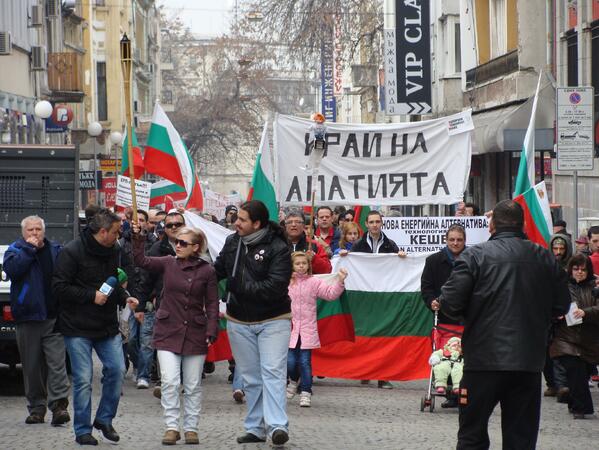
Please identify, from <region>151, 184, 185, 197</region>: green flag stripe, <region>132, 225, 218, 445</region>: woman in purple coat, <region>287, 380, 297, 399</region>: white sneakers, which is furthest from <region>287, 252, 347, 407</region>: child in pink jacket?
<region>151, 184, 185, 197</region>: green flag stripe

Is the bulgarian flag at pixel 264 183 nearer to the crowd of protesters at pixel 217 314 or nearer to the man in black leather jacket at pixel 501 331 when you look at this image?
the crowd of protesters at pixel 217 314

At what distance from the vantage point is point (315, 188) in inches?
599

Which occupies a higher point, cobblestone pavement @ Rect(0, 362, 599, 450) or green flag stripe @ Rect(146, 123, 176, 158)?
green flag stripe @ Rect(146, 123, 176, 158)

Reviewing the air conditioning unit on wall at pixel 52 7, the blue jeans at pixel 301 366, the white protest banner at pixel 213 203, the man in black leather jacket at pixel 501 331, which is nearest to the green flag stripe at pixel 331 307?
the blue jeans at pixel 301 366

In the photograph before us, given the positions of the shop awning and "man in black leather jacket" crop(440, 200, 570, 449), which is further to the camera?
the shop awning

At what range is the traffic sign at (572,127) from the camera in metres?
16.9

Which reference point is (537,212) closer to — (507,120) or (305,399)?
(305,399)

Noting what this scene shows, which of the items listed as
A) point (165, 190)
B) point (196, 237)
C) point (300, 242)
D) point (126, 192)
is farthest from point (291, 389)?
point (126, 192)

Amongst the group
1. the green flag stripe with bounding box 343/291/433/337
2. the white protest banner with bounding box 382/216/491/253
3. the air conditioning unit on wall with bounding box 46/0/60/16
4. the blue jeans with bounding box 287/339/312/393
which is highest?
the air conditioning unit on wall with bounding box 46/0/60/16

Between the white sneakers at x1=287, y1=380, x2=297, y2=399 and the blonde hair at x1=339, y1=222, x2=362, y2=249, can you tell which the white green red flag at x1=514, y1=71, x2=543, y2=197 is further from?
the blonde hair at x1=339, y1=222, x2=362, y2=249

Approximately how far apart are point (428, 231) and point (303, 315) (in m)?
2.44

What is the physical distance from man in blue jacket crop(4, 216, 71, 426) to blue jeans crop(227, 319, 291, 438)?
181cm

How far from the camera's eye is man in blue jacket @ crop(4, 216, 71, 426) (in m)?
11.4

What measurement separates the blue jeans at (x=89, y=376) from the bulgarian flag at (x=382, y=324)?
4.40 m
